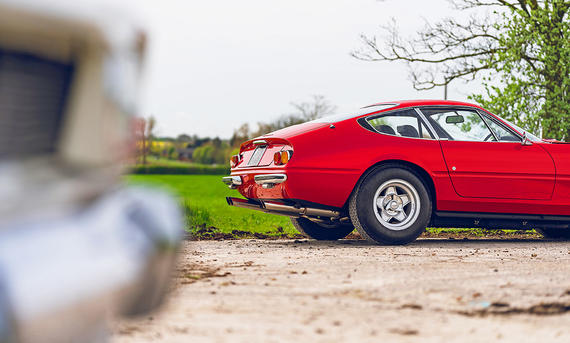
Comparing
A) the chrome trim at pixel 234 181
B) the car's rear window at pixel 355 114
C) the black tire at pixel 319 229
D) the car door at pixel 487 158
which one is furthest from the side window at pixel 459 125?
the chrome trim at pixel 234 181

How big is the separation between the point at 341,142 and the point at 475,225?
5.87 ft

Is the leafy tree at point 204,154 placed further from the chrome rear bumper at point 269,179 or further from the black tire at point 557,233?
the chrome rear bumper at point 269,179

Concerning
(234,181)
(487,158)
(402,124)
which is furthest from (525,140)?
(234,181)

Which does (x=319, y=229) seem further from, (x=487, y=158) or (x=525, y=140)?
(x=525, y=140)

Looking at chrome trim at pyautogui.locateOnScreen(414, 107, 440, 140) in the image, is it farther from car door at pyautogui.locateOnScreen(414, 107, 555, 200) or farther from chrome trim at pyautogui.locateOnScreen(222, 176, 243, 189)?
chrome trim at pyautogui.locateOnScreen(222, 176, 243, 189)

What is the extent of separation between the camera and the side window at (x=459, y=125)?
7.17 m

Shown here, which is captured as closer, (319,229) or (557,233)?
(319,229)

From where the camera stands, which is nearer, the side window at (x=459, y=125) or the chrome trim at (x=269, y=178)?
the chrome trim at (x=269, y=178)

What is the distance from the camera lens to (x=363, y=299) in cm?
378

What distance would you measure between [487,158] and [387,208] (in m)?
1.27

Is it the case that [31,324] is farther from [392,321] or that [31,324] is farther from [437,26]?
[437,26]

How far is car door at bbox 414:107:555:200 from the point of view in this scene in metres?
7.01

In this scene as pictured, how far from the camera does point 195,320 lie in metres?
3.24

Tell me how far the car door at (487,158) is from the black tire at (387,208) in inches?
18.5
